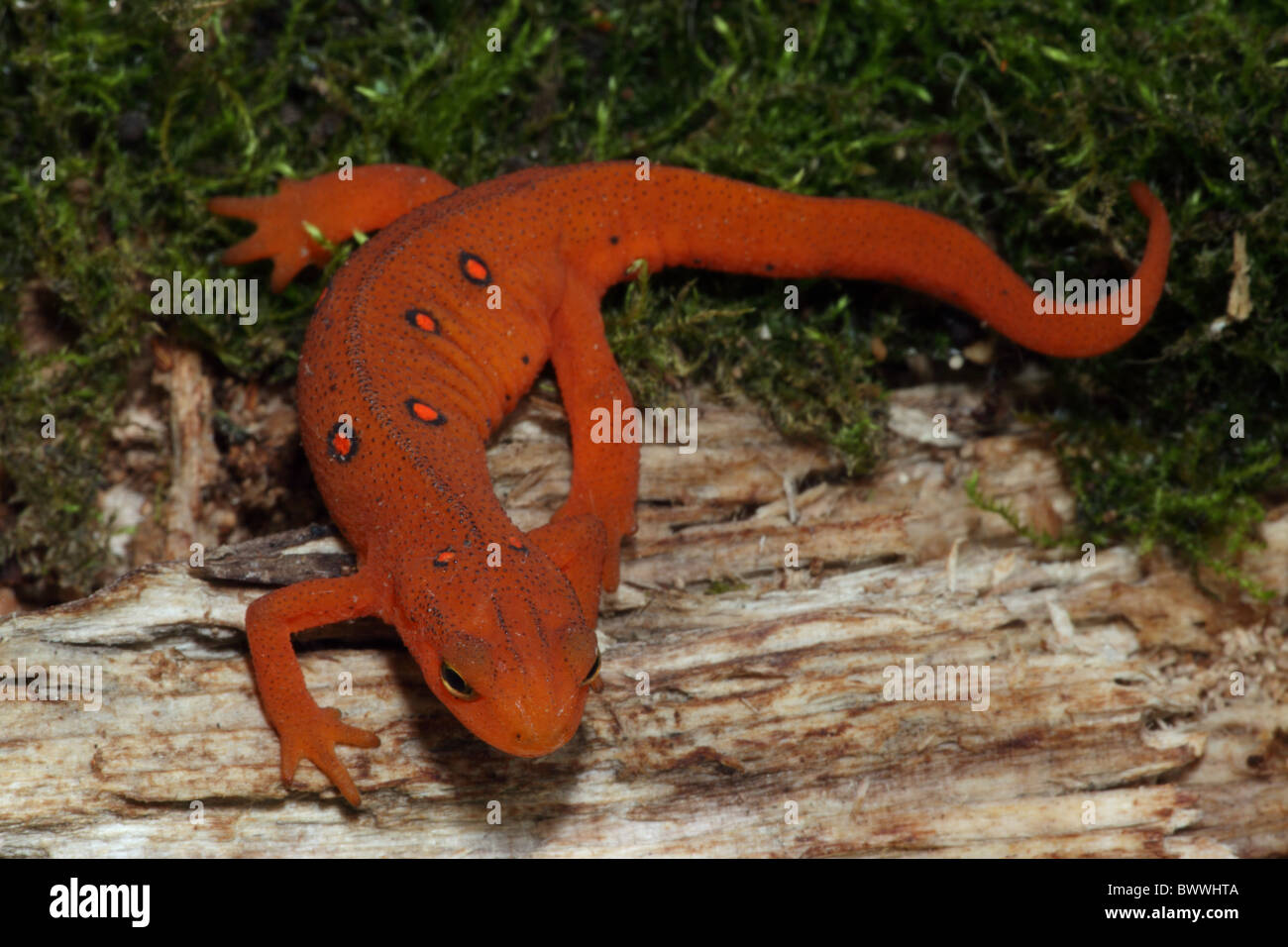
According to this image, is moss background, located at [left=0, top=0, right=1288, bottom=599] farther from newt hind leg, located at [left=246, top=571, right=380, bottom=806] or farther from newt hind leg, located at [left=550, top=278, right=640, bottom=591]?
newt hind leg, located at [left=246, top=571, right=380, bottom=806]

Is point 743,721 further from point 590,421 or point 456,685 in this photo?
point 590,421

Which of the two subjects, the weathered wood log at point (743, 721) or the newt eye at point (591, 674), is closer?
the newt eye at point (591, 674)

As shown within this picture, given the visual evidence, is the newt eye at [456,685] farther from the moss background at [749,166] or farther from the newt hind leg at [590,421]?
the moss background at [749,166]

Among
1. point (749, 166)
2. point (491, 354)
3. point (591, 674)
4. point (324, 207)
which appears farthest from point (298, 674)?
point (749, 166)

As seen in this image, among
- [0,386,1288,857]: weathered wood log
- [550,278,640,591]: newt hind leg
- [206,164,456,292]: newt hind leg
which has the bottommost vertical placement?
[0,386,1288,857]: weathered wood log

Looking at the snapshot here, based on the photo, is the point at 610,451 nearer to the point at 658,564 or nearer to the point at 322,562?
the point at 658,564

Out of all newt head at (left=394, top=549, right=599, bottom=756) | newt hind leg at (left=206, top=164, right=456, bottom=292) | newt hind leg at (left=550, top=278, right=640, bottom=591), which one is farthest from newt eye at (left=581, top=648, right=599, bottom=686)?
newt hind leg at (left=206, top=164, right=456, bottom=292)

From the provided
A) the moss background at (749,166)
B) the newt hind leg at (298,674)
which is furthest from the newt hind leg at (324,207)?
the newt hind leg at (298,674)
